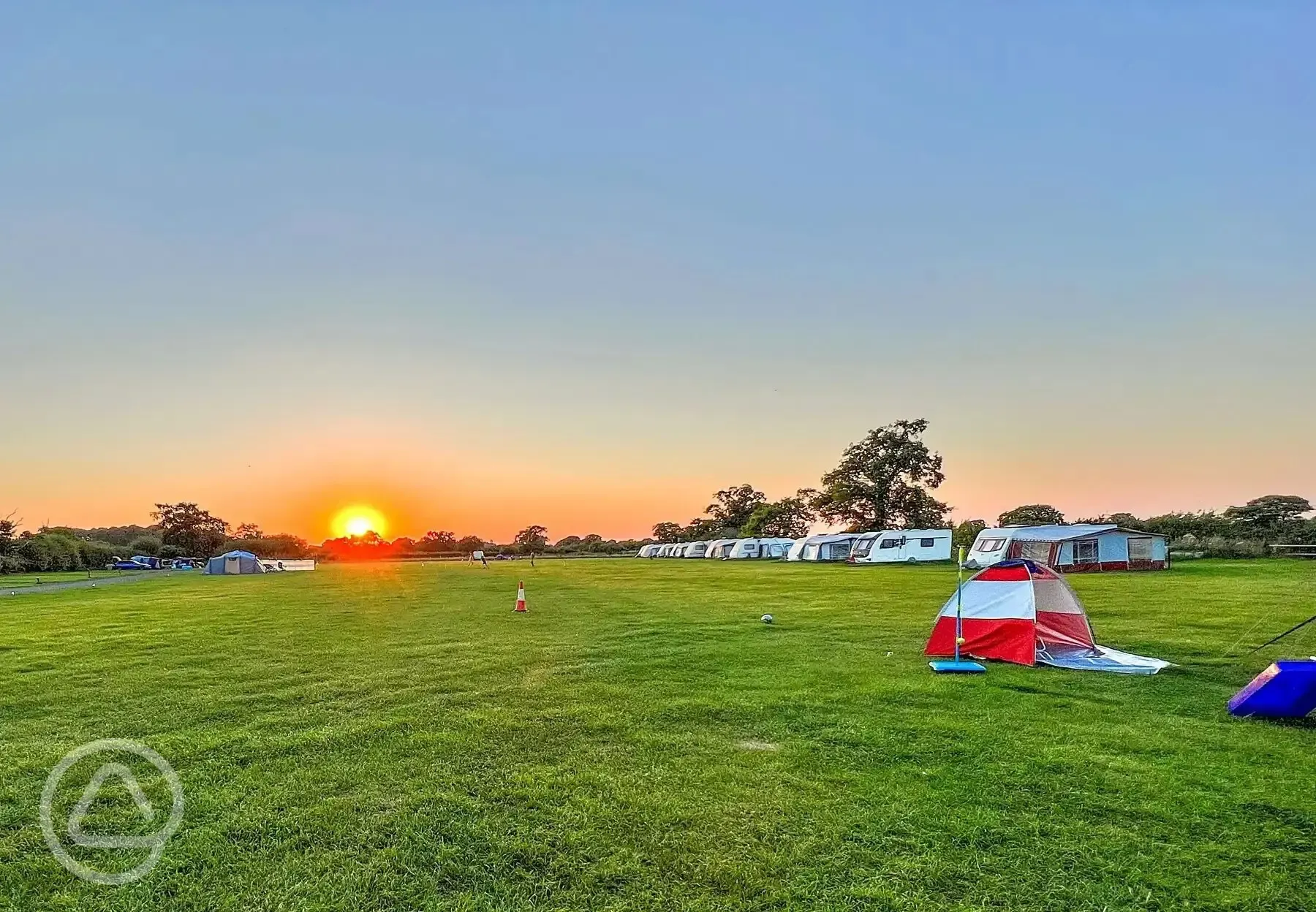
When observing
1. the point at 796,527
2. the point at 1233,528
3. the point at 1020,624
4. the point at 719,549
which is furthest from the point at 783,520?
the point at 1020,624

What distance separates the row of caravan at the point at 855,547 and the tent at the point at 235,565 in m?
38.7

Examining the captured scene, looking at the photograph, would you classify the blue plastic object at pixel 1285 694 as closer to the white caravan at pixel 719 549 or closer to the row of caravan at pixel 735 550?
the row of caravan at pixel 735 550

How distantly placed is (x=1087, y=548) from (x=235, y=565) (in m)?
54.4

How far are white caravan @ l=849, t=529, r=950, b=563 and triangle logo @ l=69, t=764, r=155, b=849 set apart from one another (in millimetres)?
43176

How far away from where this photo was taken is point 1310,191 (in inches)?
647

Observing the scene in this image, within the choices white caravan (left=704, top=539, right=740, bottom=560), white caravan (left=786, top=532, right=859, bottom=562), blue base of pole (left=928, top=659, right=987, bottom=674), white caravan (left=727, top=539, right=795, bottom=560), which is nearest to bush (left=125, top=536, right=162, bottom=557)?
white caravan (left=704, top=539, right=740, bottom=560)

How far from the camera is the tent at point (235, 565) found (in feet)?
156

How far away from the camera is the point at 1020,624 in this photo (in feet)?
29.5

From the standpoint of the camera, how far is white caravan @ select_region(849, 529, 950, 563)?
1686 inches

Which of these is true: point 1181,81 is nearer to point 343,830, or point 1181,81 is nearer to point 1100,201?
point 1100,201

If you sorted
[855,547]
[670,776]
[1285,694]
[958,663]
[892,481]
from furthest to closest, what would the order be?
[892,481] < [855,547] < [958,663] < [1285,694] < [670,776]

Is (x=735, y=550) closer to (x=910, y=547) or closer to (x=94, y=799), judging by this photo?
(x=910, y=547)
